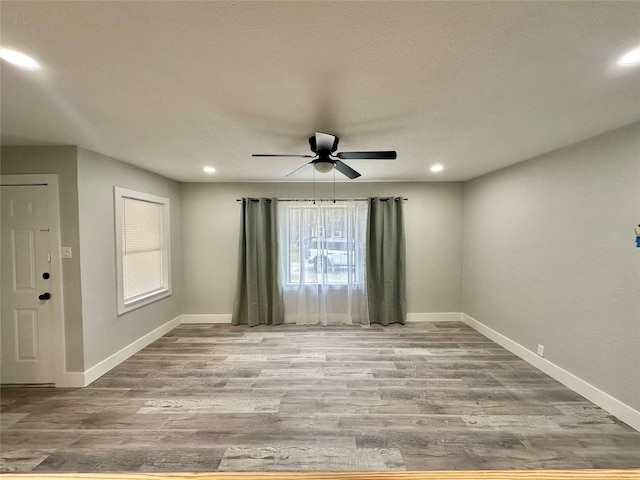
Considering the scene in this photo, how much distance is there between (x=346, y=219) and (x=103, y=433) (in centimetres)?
375

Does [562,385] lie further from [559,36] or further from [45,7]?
[45,7]

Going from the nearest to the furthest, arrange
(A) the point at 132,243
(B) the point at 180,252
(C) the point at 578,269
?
(C) the point at 578,269 < (A) the point at 132,243 < (B) the point at 180,252

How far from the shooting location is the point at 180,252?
4.57 metres

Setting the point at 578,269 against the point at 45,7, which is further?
the point at 578,269

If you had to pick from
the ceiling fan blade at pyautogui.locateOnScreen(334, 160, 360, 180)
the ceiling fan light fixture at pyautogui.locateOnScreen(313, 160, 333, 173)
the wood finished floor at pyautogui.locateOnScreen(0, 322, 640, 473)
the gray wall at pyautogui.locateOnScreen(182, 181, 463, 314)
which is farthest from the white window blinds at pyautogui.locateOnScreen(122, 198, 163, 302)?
the ceiling fan blade at pyautogui.locateOnScreen(334, 160, 360, 180)

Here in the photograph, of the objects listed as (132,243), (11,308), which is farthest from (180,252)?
(11,308)

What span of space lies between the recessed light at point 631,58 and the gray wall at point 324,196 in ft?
10.5

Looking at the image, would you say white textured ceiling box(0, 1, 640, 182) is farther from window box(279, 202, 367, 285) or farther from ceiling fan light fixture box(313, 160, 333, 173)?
window box(279, 202, 367, 285)

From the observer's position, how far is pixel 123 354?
3242 mm

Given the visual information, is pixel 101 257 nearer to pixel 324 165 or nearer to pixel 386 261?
pixel 324 165

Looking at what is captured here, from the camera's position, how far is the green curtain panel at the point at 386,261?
4496 millimetres

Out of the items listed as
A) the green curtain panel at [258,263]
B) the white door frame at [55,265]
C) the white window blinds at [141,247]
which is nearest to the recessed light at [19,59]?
the white door frame at [55,265]

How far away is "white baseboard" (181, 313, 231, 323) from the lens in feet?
15.1

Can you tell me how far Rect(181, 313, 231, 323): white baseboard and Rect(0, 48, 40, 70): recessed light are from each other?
389 cm
